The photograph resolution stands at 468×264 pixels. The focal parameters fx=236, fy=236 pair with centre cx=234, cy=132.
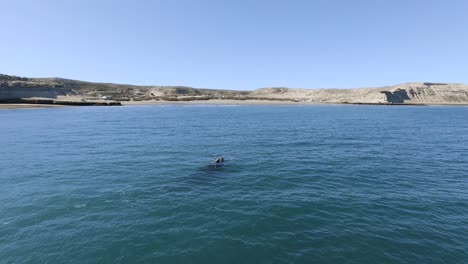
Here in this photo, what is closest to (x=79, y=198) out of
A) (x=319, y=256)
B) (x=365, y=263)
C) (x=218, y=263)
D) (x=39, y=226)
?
(x=39, y=226)

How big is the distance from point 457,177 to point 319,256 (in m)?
18.7

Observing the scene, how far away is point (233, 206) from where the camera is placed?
1491cm

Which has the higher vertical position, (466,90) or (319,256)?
(466,90)

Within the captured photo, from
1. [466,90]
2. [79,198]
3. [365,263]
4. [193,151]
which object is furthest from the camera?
[466,90]

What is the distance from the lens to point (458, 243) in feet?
37.5

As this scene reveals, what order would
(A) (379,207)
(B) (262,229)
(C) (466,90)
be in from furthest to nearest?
(C) (466,90), (A) (379,207), (B) (262,229)

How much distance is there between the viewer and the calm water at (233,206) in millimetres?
10727

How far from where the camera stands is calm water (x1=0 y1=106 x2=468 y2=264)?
1073cm

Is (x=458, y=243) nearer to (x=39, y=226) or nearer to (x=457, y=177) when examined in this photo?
(x=457, y=177)

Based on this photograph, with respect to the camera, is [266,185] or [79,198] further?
[266,185]

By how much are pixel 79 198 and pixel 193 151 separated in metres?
14.7

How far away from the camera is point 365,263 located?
9922 mm

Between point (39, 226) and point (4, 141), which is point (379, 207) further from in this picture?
point (4, 141)

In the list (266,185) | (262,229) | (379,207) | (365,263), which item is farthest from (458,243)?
(266,185)
